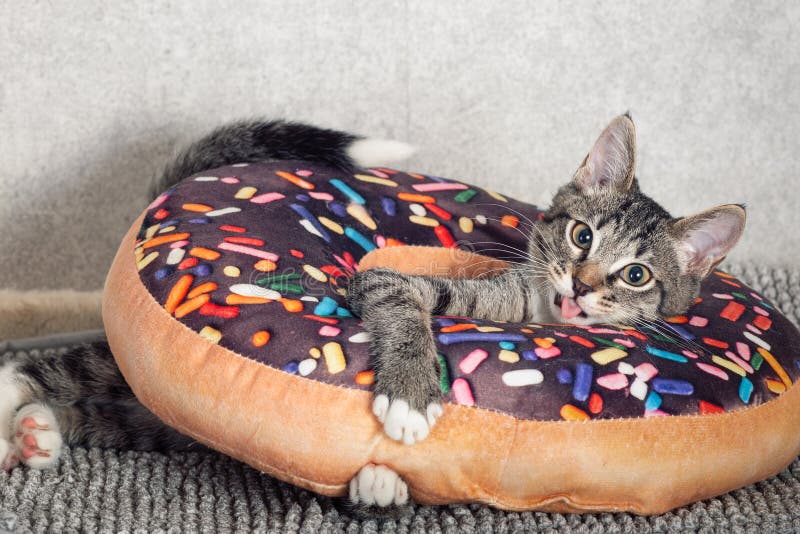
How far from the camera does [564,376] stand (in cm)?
124

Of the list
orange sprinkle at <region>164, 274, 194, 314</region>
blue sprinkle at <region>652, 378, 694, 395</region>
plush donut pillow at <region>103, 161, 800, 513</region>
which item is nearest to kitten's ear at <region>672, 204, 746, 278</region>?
plush donut pillow at <region>103, 161, 800, 513</region>

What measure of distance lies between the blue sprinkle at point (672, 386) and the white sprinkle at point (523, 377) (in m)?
0.20

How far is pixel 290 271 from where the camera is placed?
1.40 m

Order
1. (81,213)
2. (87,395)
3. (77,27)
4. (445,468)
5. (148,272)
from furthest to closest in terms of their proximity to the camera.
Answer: (81,213), (77,27), (87,395), (148,272), (445,468)

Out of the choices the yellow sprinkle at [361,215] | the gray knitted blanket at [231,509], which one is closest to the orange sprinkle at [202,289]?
the gray knitted blanket at [231,509]

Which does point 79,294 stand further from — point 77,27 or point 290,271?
point 290,271

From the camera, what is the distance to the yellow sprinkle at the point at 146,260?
1403mm

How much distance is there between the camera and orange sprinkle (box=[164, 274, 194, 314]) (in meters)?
1.30

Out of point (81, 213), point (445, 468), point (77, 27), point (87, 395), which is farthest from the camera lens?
point (81, 213)

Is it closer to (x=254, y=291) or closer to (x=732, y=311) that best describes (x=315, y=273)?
(x=254, y=291)

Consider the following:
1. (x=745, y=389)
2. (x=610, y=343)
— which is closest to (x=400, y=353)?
(x=610, y=343)

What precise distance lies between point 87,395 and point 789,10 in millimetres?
2177

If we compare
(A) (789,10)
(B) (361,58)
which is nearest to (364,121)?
(B) (361,58)

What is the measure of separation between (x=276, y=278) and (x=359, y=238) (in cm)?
33
